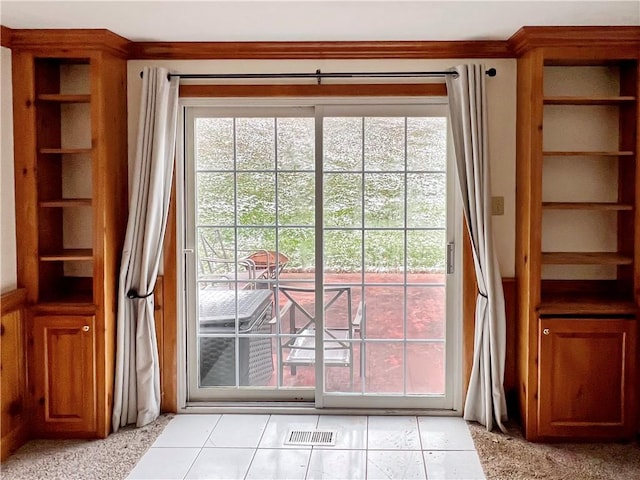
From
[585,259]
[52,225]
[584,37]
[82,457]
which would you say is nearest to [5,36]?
[52,225]

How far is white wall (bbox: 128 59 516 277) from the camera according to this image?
3.89m

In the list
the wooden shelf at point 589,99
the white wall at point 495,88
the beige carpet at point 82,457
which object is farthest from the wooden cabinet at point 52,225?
the wooden shelf at point 589,99

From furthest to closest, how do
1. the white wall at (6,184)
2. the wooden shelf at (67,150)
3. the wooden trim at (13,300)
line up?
the wooden shelf at (67,150), the white wall at (6,184), the wooden trim at (13,300)

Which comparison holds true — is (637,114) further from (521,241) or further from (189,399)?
(189,399)

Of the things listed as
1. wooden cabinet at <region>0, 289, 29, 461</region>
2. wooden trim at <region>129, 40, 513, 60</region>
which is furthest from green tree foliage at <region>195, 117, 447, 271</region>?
wooden cabinet at <region>0, 289, 29, 461</region>

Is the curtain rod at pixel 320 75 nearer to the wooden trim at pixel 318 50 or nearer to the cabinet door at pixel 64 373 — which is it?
the wooden trim at pixel 318 50

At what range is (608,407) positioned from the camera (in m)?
3.65

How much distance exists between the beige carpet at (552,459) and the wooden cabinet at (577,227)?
10cm

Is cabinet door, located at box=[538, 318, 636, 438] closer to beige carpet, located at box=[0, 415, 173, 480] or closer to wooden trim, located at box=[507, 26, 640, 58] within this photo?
wooden trim, located at box=[507, 26, 640, 58]

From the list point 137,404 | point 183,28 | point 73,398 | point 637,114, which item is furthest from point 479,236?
point 73,398

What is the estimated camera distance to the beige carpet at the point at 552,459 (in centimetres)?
324

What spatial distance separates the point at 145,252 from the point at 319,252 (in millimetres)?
1060

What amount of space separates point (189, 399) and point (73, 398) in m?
0.74

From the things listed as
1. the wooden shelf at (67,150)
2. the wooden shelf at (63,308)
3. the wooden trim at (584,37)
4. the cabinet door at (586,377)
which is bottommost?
the cabinet door at (586,377)
